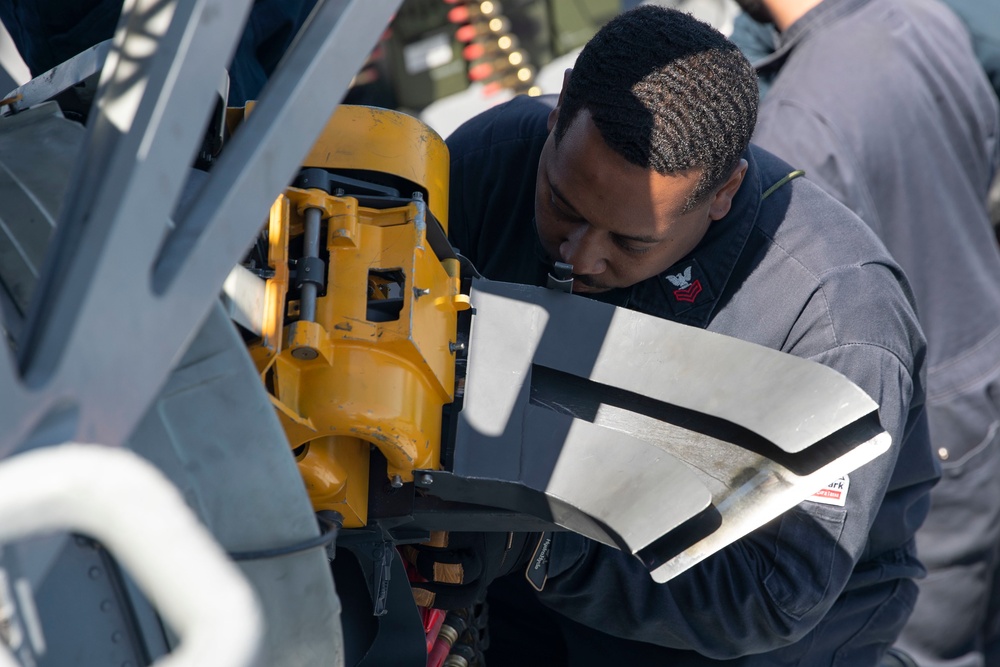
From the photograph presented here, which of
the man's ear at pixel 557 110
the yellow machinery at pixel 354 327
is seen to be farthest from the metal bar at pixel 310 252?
the man's ear at pixel 557 110

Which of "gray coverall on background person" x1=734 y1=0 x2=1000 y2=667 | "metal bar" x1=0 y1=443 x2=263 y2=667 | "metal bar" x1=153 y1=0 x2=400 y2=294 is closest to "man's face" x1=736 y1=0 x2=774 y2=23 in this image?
"gray coverall on background person" x1=734 y1=0 x2=1000 y2=667

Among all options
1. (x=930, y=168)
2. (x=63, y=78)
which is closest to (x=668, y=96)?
(x=63, y=78)

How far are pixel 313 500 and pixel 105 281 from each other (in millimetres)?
487

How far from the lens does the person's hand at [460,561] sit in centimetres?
140

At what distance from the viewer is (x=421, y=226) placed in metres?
1.20

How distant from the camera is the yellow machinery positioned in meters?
1.10

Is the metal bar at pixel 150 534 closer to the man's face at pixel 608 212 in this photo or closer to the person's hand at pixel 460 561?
the person's hand at pixel 460 561

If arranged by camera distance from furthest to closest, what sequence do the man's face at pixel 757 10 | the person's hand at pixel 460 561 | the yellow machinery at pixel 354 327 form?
1. the man's face at pixel 757 10
2. the person's hand at pixel 460 561
3. the yellow machinery at pixel 354 327

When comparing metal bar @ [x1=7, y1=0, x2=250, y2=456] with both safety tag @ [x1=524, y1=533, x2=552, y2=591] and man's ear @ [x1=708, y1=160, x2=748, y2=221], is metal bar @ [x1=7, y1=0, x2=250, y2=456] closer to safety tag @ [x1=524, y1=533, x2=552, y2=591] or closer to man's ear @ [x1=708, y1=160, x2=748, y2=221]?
safety tag @ [x1=524, y1=533, x2=552, y2=591]

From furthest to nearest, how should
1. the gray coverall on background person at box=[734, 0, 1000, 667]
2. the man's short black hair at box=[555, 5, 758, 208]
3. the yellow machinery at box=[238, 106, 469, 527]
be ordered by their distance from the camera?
the gray coverall on background person at box=[734, 0, 1000, 667], the man's short black hair at box=[555, 5, 758, 208], the yellow machinery at box=[238, 106, 469, 527]

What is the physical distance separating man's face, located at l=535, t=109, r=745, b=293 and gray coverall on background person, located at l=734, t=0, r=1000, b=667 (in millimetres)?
945

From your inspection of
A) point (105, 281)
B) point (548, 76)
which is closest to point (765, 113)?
point (548, 76)

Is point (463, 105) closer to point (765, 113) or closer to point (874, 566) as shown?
point (765, 113)

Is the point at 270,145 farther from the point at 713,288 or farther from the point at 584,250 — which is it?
the point at 713,288
